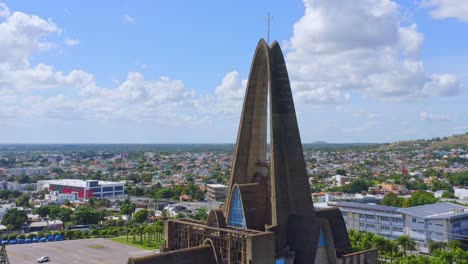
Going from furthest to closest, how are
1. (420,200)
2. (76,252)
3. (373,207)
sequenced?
1. (420,200)
2. (373,207)
3. (76,252)

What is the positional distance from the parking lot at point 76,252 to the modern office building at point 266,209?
101 ft

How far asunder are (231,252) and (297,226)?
644 centimetres

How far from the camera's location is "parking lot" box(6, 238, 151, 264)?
218 ft

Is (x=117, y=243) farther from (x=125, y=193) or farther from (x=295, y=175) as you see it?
(x=125, y=193)

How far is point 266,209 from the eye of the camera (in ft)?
134

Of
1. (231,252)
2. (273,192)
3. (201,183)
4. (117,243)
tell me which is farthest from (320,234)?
(201,183)

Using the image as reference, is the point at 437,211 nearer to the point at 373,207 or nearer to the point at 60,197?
the point at 373,207

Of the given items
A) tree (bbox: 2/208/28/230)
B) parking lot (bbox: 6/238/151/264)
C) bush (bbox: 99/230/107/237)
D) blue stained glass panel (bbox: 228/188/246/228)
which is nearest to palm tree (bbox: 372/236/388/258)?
blue stained glass panel (bbox: 228/188/246/228)

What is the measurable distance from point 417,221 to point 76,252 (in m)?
53.6

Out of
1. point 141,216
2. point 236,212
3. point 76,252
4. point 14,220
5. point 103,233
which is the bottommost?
point 76,252

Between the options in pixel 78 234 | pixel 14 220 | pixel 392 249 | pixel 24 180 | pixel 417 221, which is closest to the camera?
pixel 392 249

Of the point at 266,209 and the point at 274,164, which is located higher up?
the point at 274,164

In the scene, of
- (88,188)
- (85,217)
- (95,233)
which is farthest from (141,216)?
(88,188)

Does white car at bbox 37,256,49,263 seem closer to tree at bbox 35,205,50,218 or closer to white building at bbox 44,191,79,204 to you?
tree at bbox 35,205,50,218
